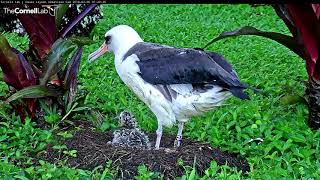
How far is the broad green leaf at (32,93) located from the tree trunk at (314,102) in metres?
1.83

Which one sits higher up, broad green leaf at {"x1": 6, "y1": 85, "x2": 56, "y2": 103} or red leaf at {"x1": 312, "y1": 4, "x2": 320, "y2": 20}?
red leaf at {"x1": 312, "y1": 4, "x2": 320, "y2": 20}

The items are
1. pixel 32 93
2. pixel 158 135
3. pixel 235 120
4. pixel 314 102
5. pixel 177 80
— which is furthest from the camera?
pixel 235 120

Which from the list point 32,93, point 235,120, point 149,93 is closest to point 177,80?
point 149,93

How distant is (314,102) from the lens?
15.3ft

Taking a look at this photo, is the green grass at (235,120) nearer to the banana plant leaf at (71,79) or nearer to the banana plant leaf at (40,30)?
the banana plant leaf at (71,79)

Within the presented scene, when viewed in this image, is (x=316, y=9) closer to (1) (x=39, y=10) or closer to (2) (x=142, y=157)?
(2) (x=142, y=157)

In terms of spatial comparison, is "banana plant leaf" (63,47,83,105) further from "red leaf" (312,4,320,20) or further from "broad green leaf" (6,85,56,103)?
"red leaf" (312,4,320,20)

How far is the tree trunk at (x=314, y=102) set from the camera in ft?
15.2

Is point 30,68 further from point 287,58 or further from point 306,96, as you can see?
point 287,58

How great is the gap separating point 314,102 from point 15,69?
2097 millimetres

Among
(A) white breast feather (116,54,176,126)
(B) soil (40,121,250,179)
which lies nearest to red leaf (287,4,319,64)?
(B) soil (40,121,250,179)

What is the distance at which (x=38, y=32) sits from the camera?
4699mm

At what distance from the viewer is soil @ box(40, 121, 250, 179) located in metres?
3.94

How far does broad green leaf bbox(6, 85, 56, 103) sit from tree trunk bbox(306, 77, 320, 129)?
1.83 metres
